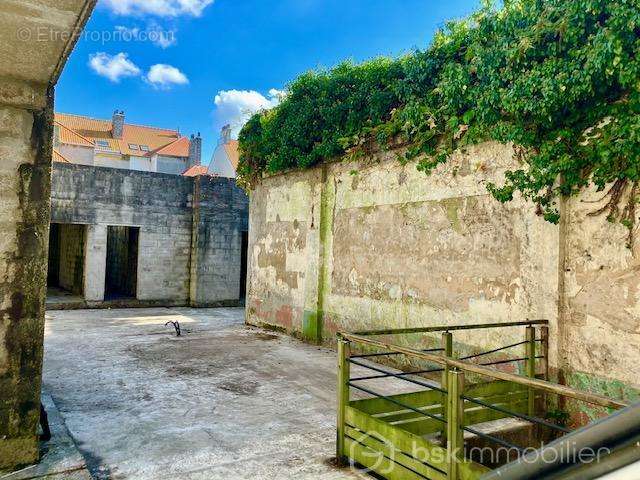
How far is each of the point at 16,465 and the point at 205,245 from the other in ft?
35.5

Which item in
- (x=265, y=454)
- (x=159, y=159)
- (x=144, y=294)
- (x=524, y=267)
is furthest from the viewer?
(x=159, y=159)

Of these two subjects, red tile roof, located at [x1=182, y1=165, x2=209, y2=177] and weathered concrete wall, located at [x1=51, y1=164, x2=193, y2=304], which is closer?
weathered concrete wall, located at [x1=51, y1=164, x2=193, y2=304]

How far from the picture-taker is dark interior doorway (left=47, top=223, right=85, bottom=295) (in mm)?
15375

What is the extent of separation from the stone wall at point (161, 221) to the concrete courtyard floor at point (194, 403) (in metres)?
4.24

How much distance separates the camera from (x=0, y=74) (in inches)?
121

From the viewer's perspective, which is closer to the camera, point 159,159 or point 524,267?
point 524,267

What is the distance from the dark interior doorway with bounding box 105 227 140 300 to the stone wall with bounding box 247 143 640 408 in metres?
6.54

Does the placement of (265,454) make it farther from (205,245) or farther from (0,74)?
(205,245)

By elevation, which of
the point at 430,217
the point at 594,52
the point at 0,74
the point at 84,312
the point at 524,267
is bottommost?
the point at 84,312

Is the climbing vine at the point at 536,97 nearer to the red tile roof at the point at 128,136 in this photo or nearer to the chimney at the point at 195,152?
the chimney at the point at 195,152

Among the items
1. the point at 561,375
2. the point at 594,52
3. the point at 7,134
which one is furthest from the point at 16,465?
the point at 594,52

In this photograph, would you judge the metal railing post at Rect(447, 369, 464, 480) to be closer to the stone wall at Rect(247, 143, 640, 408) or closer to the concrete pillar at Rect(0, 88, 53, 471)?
the stone wall at Rect(247, 143, 640, 408)

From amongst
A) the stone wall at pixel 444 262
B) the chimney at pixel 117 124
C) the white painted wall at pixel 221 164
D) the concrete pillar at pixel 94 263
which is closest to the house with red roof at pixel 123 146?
the chimney at pixel 117 124

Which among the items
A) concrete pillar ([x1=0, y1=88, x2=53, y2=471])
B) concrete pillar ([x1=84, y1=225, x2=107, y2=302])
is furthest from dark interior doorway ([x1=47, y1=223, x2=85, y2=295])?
concrete pillar ([x1=0, y1=88, x2=53, y2=471])
